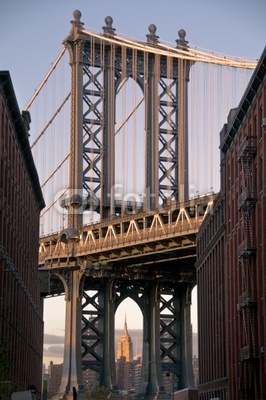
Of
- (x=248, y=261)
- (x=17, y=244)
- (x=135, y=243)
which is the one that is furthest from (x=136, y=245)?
(x=248, y=261)

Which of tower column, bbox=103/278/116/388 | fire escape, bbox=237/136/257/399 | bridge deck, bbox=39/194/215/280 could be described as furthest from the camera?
tower column, bbox=103/278/116/388

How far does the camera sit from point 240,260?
230ft

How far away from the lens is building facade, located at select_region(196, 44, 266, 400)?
64938 mm

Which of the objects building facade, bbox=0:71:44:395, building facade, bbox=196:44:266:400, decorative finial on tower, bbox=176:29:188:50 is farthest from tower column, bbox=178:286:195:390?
building facade, bbox=196:44:266:400

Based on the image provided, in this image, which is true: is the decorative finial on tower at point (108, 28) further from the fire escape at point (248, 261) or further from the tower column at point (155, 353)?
A: the fire escape at point (248, 261)

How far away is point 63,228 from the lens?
425ft

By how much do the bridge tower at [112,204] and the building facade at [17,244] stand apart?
18.1m

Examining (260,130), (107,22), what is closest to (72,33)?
(107,22)

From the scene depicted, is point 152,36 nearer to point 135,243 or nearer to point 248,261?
point 135,243

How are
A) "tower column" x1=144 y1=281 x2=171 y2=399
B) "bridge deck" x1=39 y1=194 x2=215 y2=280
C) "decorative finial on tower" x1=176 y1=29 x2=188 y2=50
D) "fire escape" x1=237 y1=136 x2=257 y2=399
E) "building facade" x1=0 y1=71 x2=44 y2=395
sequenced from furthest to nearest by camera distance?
"tower column" x1=144 y1=281 x2=171 y2=399, "decorative finial on tower" x1=176 y1=29 x2=188 y2=50, "bridge deck" x1=39 y1=194 x2=215 y2=280, "building facade" x1=0 y1=71 x2=44 y2=395, "fire escape" x1=237 y1=136 x2=257 y2=399

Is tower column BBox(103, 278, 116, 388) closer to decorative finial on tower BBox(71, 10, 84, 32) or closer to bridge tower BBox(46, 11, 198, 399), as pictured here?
bridge tower BBox(46, 11, 198, 399)

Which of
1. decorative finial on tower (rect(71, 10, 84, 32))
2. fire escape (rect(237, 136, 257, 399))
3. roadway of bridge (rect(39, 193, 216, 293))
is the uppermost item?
decorative finial on tower (rect(71, 10, 84, 32))

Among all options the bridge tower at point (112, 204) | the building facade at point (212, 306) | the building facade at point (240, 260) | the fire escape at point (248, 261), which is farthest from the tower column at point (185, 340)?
the fire escape at point (248, 261)

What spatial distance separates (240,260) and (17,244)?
17593mm
